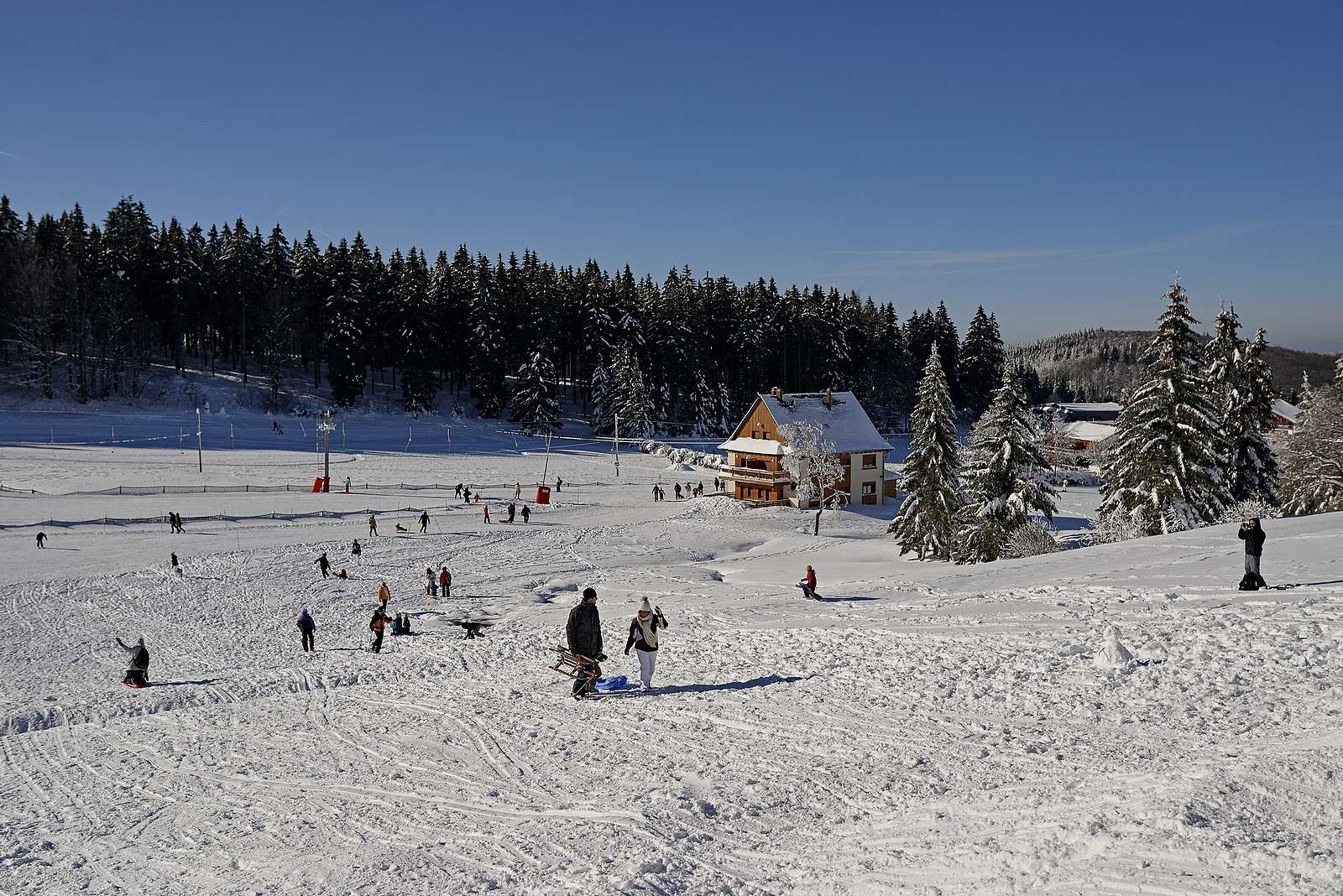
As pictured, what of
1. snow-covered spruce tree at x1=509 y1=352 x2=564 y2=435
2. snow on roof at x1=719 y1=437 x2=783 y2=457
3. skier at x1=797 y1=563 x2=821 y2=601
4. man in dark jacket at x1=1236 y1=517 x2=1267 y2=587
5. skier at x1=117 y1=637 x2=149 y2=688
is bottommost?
skier at x1=117 y1=637 x2=149 y2=688

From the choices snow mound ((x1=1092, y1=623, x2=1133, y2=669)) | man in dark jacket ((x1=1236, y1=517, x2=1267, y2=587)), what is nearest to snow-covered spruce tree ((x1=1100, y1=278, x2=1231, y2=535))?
man in dark jacket ((x1=1236, y1=517, x2=1267, y2=587))

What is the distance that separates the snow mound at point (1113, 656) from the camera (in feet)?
41.3

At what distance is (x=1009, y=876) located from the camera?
264 inches

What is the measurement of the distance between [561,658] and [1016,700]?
26.4 ft

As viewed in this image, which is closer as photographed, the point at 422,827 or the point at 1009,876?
the point at 1009,876

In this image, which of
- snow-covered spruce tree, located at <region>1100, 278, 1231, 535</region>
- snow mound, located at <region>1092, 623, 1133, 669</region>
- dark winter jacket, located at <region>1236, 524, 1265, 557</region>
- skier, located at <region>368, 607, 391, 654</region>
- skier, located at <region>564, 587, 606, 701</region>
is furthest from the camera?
snow-covered spruce tree, located at <region>1100, 278, 1231, 535</region>

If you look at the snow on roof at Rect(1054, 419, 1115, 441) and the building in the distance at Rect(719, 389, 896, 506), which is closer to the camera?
the building in the distance at Rect(719, 389, 896, 506)

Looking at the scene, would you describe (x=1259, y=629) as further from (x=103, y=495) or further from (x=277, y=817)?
(x=103, y=495)

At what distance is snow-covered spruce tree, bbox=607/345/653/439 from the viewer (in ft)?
283

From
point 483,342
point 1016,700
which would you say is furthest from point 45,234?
point 1016,700

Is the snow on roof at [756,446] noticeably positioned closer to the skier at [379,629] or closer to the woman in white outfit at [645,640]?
the skier at [379,629]

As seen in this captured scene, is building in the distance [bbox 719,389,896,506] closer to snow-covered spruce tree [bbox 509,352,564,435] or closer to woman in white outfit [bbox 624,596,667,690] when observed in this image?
snow-covered spruce tree [bbox 509,352,564,435]

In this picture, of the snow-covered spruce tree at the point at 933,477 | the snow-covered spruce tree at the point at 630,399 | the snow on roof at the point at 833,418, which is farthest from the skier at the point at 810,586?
the snow-covered spruce tree at the point at 630,399

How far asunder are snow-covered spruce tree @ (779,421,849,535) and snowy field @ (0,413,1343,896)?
30.0 meters
